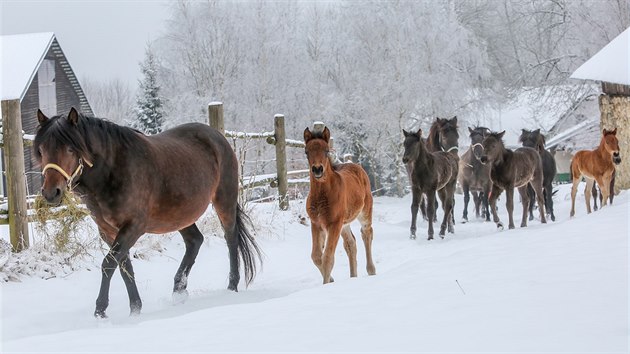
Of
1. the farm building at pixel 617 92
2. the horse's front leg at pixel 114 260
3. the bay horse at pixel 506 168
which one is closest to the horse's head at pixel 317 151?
the horse's front leg at pixel 114 260

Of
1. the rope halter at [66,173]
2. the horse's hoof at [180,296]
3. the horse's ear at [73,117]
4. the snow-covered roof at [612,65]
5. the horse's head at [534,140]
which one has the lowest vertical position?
the horse's hoof at [180,296]

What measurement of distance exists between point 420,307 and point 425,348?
2.98 feet

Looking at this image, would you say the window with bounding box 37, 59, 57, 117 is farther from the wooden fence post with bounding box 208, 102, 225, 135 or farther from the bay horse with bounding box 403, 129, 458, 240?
the bay horse with bounding box 403, 129, 458, 240

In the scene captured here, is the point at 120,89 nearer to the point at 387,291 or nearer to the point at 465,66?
the point at 465,66

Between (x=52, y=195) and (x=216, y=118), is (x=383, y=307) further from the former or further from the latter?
(x=216, y=118)

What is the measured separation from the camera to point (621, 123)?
15.8 metres

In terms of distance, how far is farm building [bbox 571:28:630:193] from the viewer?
15.6 m

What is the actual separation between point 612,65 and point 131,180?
13150 millimetres

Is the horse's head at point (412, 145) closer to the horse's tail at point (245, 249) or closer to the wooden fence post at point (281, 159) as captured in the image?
the wooden fence post at point (281, 159)

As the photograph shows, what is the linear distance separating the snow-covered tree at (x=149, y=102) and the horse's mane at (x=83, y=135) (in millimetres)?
27434

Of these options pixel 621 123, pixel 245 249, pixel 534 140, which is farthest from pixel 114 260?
pixel 621 123

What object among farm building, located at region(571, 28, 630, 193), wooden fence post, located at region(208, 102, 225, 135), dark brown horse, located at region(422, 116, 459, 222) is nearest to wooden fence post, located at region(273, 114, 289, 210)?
wooden fence post, located at region(208, 102, 225, 135)

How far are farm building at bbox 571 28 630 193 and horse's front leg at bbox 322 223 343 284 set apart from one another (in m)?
10.8

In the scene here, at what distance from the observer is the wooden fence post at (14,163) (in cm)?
771
